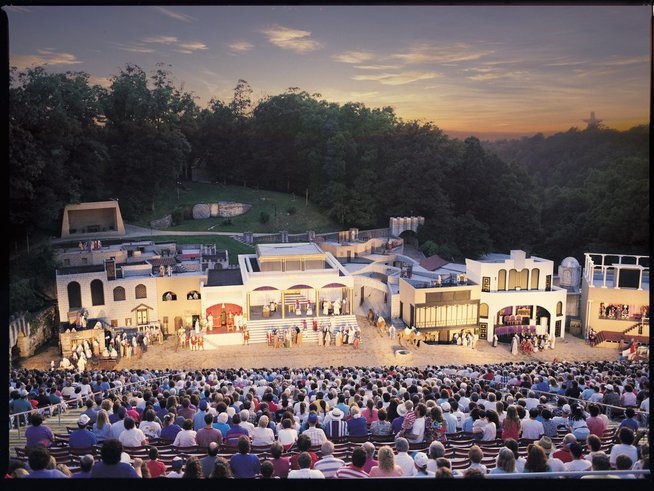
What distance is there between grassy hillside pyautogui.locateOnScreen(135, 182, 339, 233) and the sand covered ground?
1676 cm

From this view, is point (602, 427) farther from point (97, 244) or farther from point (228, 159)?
point (228, 159)

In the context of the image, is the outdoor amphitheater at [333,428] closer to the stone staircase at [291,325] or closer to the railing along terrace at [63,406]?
the railing along terrace at [63,406]

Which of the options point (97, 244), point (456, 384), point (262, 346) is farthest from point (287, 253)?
point (456, 384)

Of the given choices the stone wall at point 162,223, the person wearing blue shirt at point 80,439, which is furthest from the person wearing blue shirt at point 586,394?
the stone wall at point 162,223

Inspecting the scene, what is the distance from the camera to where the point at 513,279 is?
24.9m

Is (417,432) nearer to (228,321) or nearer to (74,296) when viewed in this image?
(228,321)

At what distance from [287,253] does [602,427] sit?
1894 centimetres

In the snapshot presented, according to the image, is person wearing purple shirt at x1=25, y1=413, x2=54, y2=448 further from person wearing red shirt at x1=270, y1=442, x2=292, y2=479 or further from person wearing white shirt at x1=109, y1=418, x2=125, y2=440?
person wearing red shirt at x1=270, y1=442, x2=292, y2=479

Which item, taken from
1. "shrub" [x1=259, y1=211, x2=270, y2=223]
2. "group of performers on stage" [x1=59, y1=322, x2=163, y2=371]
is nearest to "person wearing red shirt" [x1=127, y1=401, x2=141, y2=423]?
"group of performers on stage" [x1=59, y1=322, x2=163, y2=371]

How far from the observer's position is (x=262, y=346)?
74.5 ft

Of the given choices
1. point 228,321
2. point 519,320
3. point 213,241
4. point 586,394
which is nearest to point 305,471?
point 586,394

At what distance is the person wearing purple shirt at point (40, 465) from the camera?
20.9 ft

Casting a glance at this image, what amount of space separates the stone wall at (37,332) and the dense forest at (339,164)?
20.5ft

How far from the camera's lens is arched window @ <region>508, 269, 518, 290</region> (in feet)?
81.5
